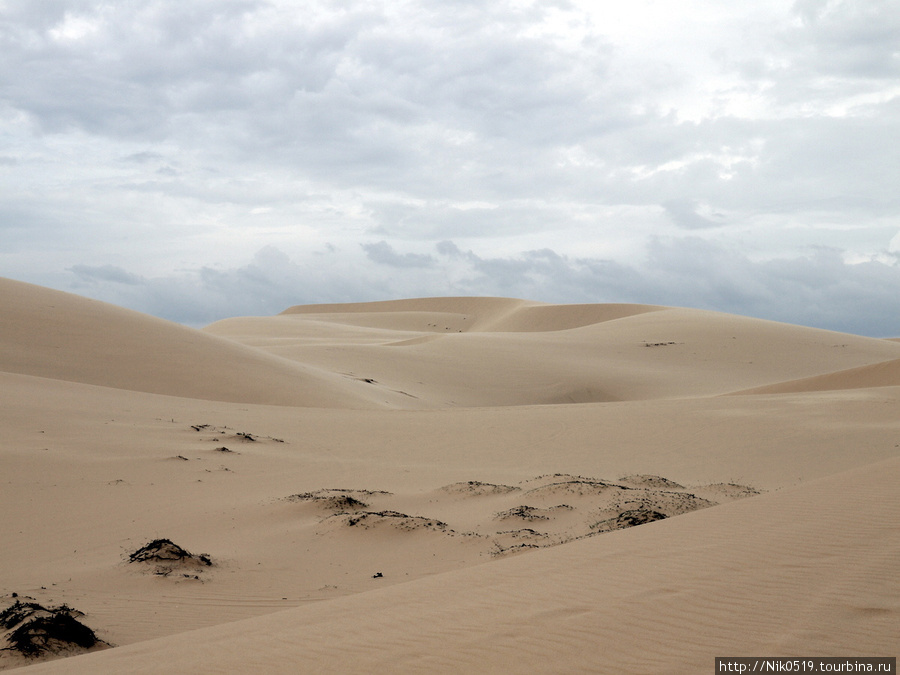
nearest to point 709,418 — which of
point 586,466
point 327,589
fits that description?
point 586,466

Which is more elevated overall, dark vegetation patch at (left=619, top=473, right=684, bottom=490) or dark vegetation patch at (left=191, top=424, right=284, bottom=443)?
dark vegetation patch at (left=191, top=424, right=284, bottom=443)

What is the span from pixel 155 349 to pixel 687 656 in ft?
69.7

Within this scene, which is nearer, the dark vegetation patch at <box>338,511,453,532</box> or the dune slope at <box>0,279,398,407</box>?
the dark vegetation patch at <box>338,511,453,532</box>

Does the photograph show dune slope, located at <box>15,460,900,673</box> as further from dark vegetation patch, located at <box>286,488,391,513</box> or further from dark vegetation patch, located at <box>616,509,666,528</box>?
dark vegetation patch, located at <box>286,488,391,513</box>

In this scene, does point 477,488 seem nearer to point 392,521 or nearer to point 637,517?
point 392,521

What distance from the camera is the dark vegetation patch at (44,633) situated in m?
4.89

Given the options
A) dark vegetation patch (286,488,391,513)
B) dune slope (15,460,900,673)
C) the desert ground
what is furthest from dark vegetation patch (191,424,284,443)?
dune slope (15,460,900,673)

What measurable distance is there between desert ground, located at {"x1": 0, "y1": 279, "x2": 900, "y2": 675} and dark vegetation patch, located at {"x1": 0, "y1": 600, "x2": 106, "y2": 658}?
0.6 inches

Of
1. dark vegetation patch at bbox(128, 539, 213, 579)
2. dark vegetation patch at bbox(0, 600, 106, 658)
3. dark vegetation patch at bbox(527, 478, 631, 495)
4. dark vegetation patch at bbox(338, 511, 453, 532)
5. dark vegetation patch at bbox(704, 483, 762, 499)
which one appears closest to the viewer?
dark vegetation patch at bbox(0, 600, 106, 658)

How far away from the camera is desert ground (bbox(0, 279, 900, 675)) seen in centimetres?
393

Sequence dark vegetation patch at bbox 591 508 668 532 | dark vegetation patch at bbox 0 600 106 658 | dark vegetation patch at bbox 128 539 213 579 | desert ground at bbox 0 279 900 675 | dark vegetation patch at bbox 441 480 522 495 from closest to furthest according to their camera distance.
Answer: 1. desert ground at bbox 0 279 900 675
2. dark vegetation patch at bbox 0 600 106 658
3. dark vegetation patch at bbox 128 539 213 579
4. dark vegetation patch at bbox 591 508 668 532
5. dark vegetation patch at bbox 441 480 522 495

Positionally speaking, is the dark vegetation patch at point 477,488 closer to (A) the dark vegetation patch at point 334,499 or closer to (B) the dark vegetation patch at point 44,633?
(A) the dark vegetation patch at point 334,499

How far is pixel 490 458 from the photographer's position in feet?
42.1

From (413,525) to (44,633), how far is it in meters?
3.85
